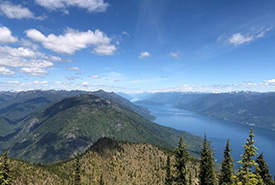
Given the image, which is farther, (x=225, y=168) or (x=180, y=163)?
(x=225, y=168)

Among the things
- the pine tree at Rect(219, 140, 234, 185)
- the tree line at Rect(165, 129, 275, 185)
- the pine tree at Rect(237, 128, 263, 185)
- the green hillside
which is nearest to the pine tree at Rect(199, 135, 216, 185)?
the tree line at Rect(165, 129, 275, 185)

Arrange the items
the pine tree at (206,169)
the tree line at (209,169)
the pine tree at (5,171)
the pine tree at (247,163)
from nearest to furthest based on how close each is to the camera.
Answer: the pine tree at (247,163) < the tree line at (209,169) < the pine tree at (5,171) < the pine tree at (206,169)

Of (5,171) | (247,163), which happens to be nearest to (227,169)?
(247,163)

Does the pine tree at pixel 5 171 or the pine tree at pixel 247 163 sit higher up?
the pine tree at pixel 247 163

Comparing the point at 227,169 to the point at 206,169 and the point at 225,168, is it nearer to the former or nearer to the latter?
the point at 225,168

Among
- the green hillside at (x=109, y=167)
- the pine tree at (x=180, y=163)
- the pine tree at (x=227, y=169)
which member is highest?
the pine tree at (x=180, y=163)

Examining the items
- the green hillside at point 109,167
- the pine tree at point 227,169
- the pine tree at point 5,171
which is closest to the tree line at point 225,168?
the pine tree at point 227,169

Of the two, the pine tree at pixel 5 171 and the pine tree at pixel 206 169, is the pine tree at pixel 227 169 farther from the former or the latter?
the pine tree at pixel 5 171

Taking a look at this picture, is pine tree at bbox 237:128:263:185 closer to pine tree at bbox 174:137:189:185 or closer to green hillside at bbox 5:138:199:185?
pine tree at bbox 174:137:189:185
